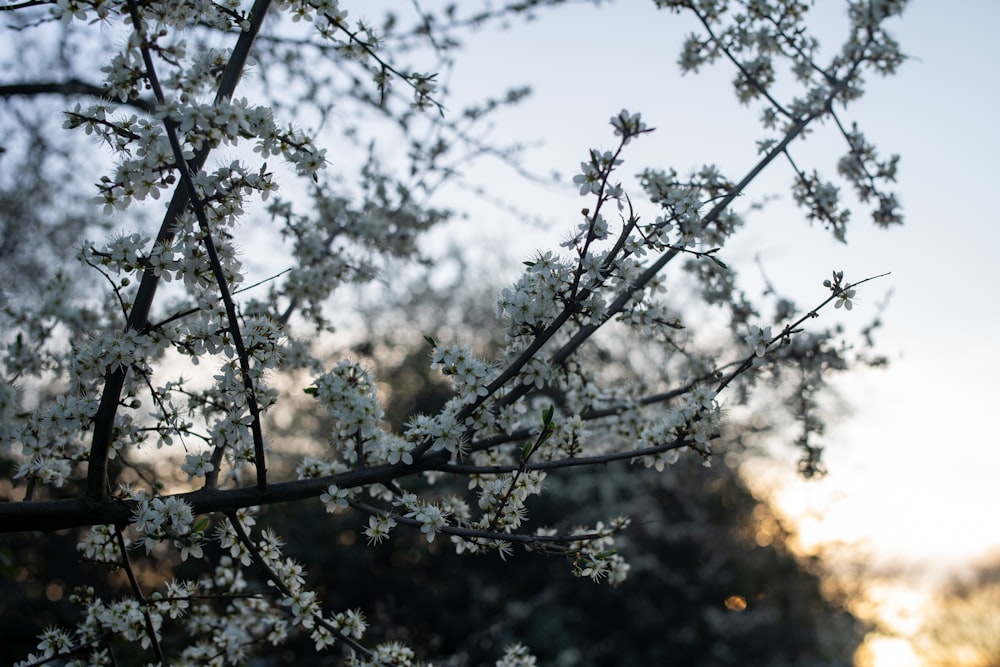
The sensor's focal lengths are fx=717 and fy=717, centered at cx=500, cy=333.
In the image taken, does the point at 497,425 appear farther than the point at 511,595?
No

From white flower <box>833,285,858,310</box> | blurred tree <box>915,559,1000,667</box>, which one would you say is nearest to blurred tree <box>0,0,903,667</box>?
white flower <box>833,285,858,310</box>

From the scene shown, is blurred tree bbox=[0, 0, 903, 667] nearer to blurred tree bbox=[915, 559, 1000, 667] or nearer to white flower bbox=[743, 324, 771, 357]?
white flower bbox=[743, 324, 771, 357]

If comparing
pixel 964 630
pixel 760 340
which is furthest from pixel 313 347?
pixel 964 630

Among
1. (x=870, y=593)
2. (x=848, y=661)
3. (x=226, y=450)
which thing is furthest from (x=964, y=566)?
(x=226, y=450)

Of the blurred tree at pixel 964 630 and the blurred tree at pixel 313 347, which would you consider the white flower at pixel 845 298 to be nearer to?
the blurred tree at pixel 313 347

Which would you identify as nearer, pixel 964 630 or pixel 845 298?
pixel 845 298

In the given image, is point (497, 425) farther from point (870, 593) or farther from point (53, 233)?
point (870, 593)

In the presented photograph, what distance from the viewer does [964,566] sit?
2139cm

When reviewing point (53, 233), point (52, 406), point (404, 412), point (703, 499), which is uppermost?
point (53, 233)

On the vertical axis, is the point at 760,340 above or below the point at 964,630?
below

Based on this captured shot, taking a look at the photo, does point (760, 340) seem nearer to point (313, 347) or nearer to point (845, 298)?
point (845, 298)

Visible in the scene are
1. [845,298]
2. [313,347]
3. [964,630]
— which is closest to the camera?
[845,298]

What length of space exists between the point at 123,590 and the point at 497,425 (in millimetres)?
5142

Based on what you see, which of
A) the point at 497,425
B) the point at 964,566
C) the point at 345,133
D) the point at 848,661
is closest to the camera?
the point at 497,425
